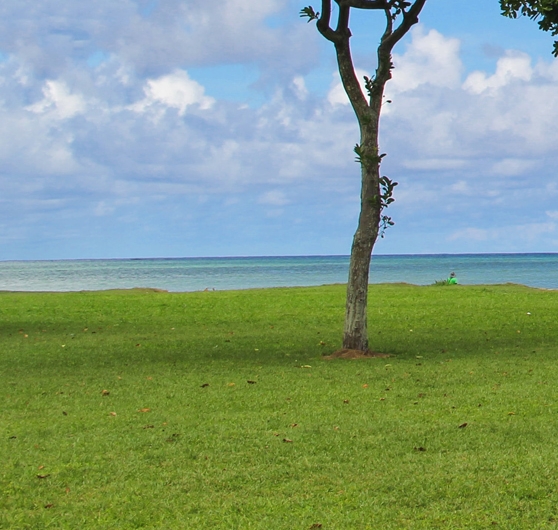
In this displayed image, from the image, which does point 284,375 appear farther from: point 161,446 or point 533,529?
point 533,529

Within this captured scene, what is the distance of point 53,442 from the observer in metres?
8.45

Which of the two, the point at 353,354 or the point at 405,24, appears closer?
the point at 353,354

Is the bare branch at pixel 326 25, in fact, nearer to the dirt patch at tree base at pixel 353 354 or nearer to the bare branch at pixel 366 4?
the bare branch at pixel 366 4

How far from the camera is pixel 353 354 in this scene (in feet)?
48.9

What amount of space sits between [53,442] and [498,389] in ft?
19.1

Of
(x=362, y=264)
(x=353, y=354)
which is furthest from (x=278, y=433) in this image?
(x=362, y=264)

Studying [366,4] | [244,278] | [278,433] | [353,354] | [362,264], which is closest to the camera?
[278,433]

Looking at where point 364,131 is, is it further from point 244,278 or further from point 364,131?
point 244,278

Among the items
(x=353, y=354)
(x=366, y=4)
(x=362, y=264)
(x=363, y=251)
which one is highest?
(x=366, y=4)

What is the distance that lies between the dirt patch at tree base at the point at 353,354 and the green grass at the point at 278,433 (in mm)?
255

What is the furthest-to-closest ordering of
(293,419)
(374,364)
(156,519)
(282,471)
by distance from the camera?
(374,364) < (293,419) < (282,471) < (156,519)

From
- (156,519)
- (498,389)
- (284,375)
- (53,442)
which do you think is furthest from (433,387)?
(156,519)

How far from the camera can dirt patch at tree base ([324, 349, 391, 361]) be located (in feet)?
48.5

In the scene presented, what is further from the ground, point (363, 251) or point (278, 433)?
point (363, 251)
